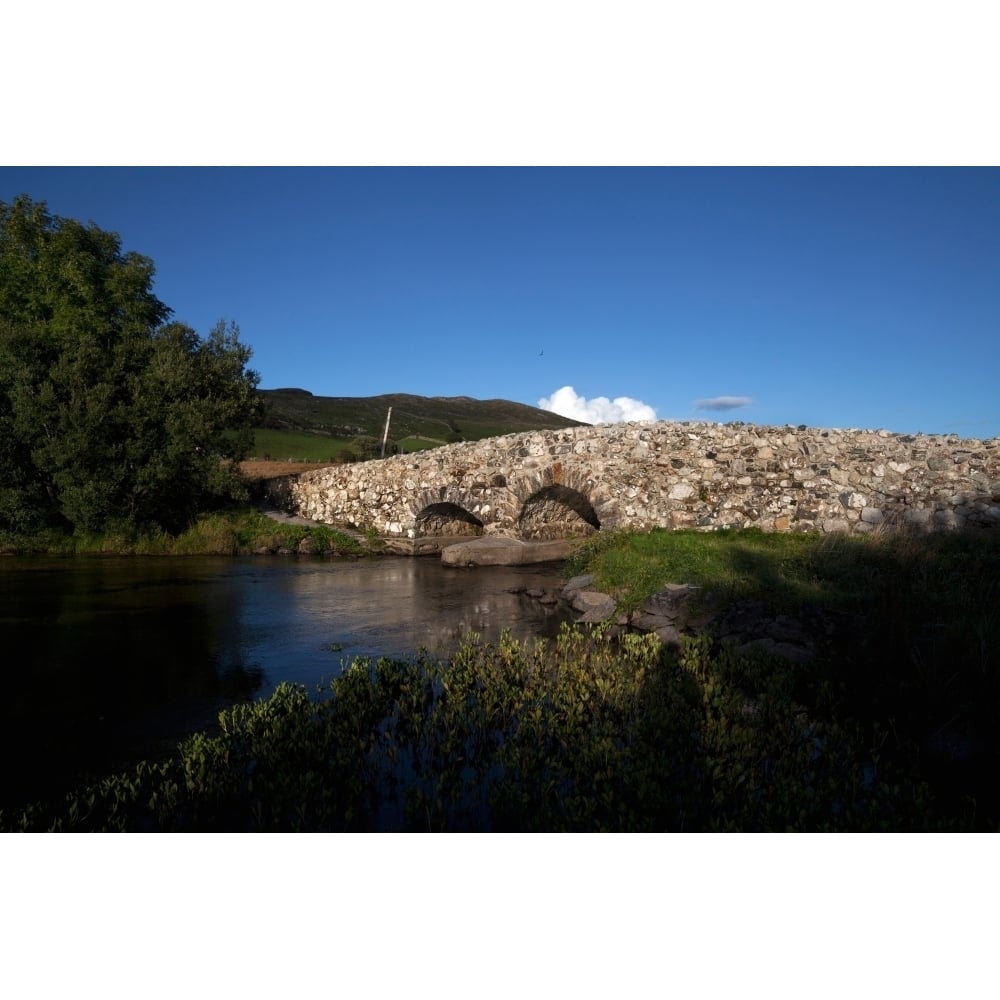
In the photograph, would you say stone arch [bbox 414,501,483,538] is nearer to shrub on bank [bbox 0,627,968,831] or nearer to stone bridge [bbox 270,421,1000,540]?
stone bridge [bbox 270,421,1000,540]

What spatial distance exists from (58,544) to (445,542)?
12.0 metres

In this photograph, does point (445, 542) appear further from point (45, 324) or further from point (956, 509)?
point (45, 324)

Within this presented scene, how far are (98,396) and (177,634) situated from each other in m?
12.9

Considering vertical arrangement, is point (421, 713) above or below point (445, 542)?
below

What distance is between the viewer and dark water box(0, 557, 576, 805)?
6301mm

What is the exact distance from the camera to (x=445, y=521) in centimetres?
2288

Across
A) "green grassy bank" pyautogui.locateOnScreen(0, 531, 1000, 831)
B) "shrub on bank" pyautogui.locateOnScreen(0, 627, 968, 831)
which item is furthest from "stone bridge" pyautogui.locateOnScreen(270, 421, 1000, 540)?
"shrub on bank" pyautogui.locateOnScreen(0, 627, 968, 831)

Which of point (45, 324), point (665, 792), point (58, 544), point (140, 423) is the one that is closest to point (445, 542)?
point (140, 423)

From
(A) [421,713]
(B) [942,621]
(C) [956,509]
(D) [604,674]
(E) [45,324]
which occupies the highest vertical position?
(E) [45,324]

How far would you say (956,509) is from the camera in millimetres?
14539

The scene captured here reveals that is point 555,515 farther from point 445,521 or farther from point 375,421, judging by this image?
point 375,421

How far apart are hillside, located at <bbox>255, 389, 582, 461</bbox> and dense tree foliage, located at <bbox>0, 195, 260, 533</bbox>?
17.4 m

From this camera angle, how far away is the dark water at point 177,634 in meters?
6.30

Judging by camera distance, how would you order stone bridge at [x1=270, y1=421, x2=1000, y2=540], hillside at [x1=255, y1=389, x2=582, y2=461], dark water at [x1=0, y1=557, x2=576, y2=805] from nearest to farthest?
1. dark water at [x1=0, y1=557, x2=576, y2=805]
2. stone bridge at [x1=270, y1=421, x2=1000, y2=540]
3. hillside at [x1=255, y1=389, x2=582, y2=461]
